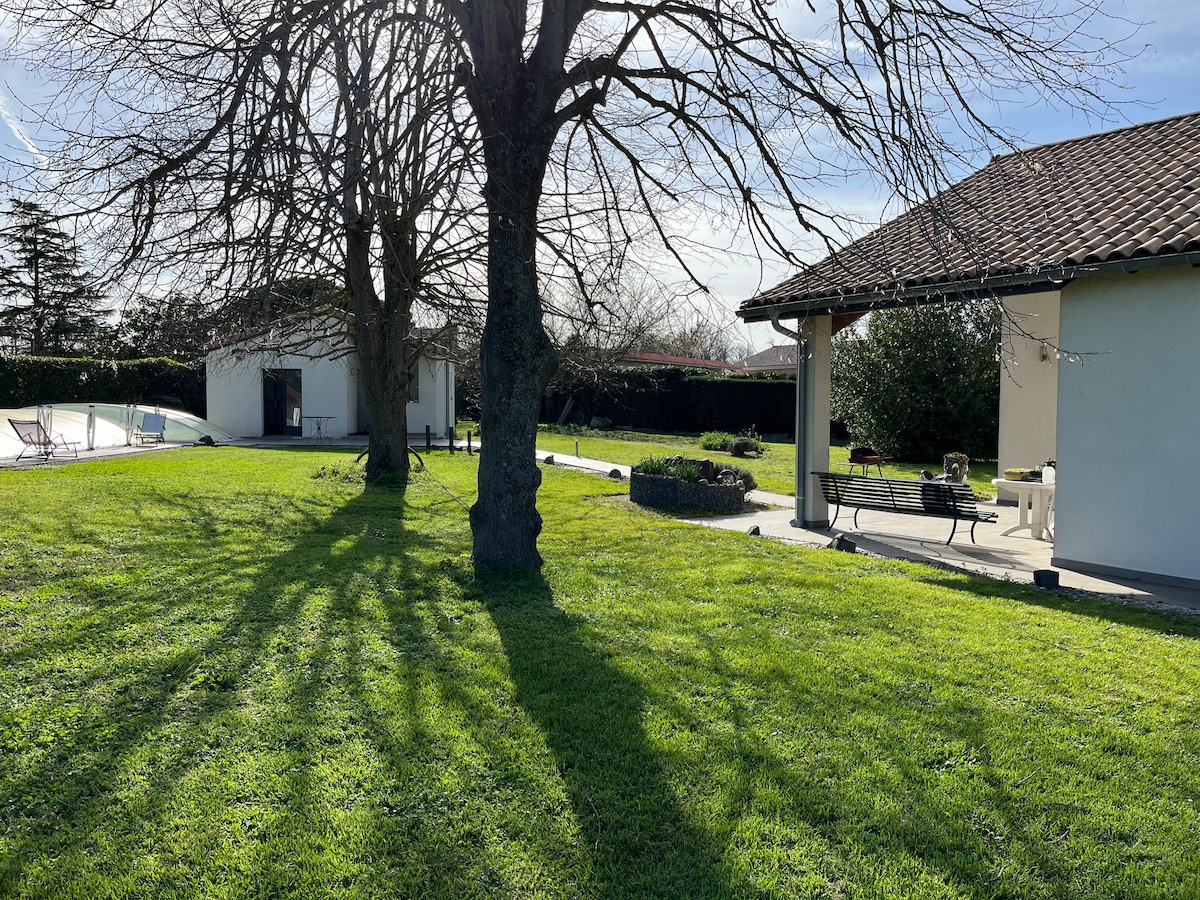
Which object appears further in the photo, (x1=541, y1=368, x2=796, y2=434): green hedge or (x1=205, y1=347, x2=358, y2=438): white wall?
(x1=541, y1=368, x2=796, y2=434): green hedge

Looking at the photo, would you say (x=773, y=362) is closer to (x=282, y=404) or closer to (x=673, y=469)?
(x=282, y=404)

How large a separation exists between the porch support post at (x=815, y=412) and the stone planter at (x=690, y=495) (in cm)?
168

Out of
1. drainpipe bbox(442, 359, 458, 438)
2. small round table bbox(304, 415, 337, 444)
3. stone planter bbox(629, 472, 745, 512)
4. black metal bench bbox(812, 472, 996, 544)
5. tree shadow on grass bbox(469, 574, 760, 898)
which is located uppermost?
drainpipe bbox(442, 359, 458, 438)

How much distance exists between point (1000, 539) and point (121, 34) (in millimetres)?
10729

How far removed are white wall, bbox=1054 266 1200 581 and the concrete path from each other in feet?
1.21

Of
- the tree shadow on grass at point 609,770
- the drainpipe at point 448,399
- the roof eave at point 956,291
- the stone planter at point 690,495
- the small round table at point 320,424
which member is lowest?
the tree shadow on grass at point 609,770

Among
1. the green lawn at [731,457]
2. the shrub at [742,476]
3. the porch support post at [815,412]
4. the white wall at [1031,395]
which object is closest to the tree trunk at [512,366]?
the porch support post at [815,412]

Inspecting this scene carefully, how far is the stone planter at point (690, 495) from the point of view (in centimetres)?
1257

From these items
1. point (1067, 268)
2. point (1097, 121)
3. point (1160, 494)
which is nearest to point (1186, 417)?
point (1160, 494)

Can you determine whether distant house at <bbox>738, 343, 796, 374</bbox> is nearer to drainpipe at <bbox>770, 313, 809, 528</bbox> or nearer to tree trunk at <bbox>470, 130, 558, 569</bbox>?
drainpipe at <bbox>770, 313, 809, 528</bbox>

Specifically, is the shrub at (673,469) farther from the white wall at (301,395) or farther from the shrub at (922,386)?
the white wall at (301,395)

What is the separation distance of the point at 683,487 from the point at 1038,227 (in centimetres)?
601

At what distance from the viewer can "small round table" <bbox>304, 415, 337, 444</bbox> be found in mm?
26672

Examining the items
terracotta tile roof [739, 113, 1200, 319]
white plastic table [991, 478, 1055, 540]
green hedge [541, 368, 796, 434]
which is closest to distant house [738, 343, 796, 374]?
green hedge [541, 368, 796, 434]
